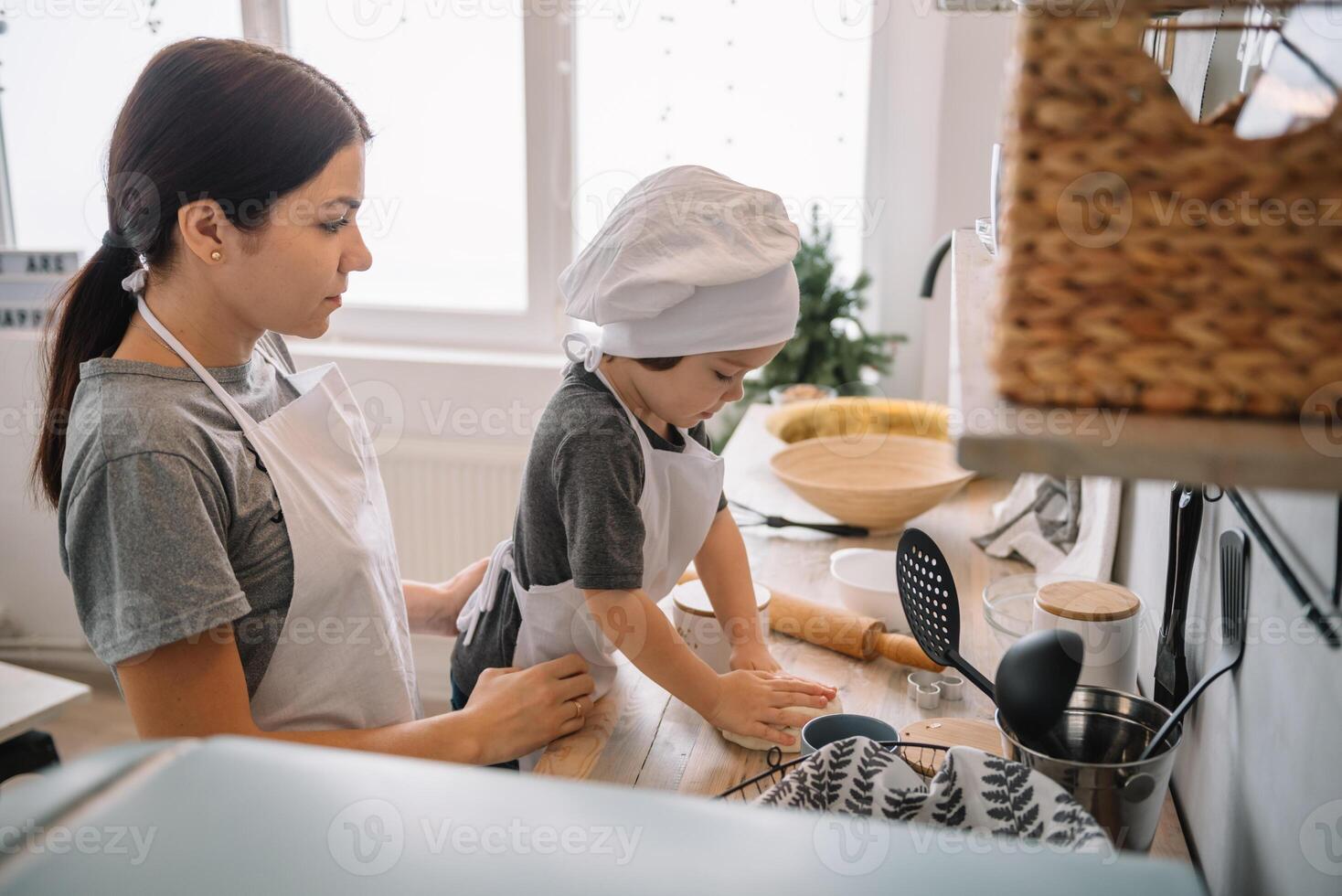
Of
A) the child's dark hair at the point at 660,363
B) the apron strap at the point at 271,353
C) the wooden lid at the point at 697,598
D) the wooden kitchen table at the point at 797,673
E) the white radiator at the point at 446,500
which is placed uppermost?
the child's dark hair at the point at 660,363

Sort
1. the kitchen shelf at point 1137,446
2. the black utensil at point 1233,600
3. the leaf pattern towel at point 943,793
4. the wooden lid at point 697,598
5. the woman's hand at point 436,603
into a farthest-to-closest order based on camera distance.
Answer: the woman's hand at point 436,603 → the wooden lid at point 697,598 → the black utensil at point 1233,600 → the leaf pattern towel at point 943,793 → the kitchen shelf at point 1137,446

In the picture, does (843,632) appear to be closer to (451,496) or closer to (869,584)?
(869,584)

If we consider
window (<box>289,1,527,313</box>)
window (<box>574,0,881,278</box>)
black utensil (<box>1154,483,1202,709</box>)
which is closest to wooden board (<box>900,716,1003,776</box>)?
black utensil (<box>1154,483,1202,709</box>)

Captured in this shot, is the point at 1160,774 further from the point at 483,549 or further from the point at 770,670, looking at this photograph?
the point at 483,549

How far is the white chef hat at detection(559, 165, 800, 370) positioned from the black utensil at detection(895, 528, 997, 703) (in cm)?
27

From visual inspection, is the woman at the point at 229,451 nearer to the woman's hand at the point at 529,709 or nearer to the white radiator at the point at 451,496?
the woman's hand at the point at 529,709

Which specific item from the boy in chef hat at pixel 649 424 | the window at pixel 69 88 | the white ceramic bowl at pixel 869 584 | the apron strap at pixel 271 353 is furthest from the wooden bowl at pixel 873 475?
the window at pixel 69 88

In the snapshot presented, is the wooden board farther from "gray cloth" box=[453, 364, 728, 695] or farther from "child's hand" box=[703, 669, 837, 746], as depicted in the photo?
"gray cloth" box=[453, 364, 728, 695]

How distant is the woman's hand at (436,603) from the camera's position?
149cm

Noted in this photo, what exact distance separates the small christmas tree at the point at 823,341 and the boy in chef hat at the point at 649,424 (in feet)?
3.90

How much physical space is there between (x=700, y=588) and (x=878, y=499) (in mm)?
412

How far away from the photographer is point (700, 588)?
1322mm

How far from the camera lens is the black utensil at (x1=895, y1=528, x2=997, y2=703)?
3.13 feet

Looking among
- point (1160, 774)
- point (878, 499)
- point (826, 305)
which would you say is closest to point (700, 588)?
point (878, 499)
